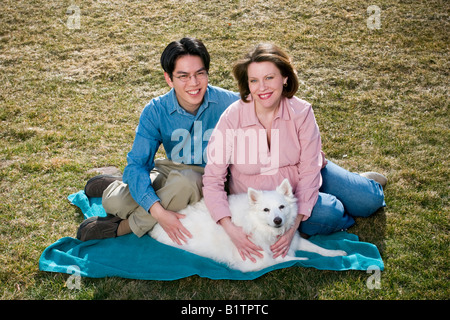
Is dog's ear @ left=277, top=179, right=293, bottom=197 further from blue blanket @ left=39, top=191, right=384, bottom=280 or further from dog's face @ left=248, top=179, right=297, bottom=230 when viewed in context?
blue blanket @ left=39, top=191, right=384, bottom=280

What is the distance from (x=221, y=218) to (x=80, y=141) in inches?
126

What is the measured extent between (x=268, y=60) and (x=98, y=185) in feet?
7.17

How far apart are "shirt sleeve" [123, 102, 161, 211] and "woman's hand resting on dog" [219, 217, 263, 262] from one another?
630 mm

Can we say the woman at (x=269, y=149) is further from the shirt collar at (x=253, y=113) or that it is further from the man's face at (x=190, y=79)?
the man's face at (x=190, y=79)

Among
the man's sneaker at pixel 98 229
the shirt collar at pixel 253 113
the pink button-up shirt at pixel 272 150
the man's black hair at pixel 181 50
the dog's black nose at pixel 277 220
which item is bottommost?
the man's sneaker at pixel 98 229

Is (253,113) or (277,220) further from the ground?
(253,113)

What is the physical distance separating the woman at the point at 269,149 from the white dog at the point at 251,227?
8 centimetres

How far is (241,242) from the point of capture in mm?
2809

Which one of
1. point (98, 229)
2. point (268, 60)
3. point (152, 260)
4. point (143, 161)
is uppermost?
point (268, 60)

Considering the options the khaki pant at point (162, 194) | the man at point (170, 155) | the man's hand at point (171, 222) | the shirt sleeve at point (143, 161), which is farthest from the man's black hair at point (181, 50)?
the man's hand at point (171, 222)

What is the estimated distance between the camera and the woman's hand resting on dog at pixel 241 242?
2.81 meters

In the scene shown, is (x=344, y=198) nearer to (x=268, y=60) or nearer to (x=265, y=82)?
(x=265, y=82)

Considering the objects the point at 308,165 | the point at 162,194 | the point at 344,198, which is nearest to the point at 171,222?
the point at 162,194

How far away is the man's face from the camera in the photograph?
3000mm
